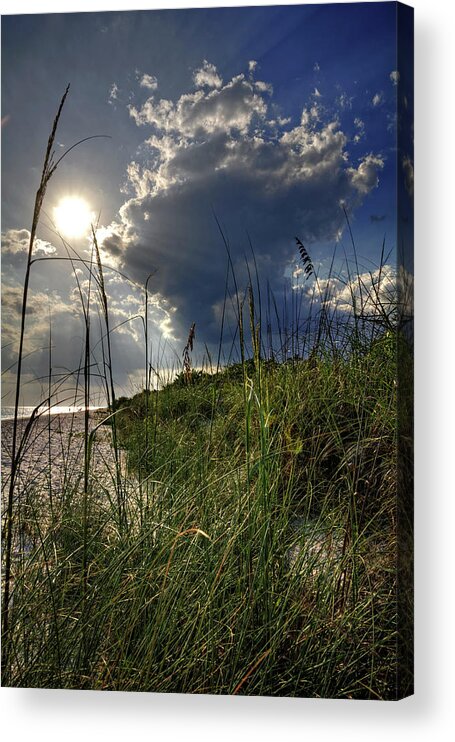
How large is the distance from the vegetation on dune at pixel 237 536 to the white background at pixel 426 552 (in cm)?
10

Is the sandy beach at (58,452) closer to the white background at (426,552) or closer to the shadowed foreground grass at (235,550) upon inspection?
the shadowed foreground grass at (235,550)

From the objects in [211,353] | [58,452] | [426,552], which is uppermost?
[211,353]

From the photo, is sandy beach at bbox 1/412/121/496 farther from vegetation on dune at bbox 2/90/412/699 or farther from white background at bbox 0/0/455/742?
white background at bbox 0/0/455/742

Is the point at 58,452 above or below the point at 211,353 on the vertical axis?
below

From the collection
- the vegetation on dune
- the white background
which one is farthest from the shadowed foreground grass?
the white background

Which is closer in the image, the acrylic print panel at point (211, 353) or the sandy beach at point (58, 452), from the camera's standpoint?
the acrylic print panel at point (211, 353)

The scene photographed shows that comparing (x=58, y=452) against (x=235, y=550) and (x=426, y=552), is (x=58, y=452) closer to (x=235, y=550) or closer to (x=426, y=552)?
(x=235, y=550)

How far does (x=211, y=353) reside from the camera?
337cm

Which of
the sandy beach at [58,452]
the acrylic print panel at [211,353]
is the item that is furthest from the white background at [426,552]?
the sandy beach at [58,452]

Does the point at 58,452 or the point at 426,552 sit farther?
the point at 58,452

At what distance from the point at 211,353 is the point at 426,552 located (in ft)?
3.62

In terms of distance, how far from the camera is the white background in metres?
3.24

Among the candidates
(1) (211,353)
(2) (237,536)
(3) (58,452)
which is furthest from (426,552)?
(3) (58,452)

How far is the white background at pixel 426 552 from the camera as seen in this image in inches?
127
